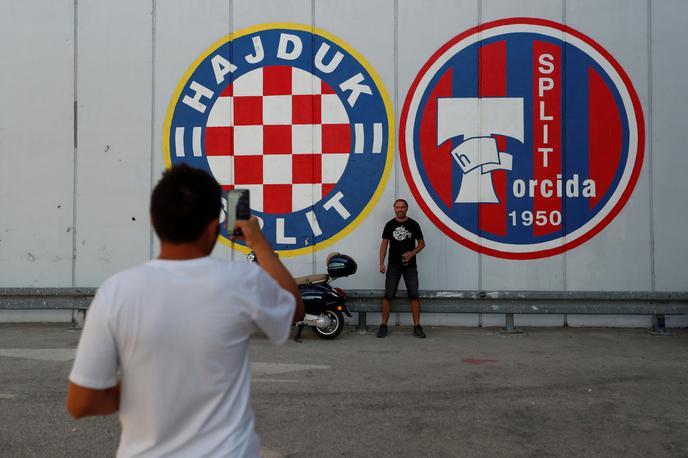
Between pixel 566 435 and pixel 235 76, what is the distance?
21.7 feet

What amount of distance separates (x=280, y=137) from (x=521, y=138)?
10.9ft

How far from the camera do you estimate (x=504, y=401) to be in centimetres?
507

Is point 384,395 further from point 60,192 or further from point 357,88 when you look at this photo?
point 60,192

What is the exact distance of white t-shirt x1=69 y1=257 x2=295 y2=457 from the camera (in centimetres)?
151

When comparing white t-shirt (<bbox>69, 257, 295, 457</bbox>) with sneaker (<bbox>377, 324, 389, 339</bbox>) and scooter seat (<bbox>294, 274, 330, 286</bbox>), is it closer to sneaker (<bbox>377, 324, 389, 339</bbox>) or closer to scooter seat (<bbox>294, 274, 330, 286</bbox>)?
scooter seat (<bbox>294, 274, 330, 286</bbox>)

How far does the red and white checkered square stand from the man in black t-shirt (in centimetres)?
113

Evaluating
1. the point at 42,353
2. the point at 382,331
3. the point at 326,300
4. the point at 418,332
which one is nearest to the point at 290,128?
the point at 326,300

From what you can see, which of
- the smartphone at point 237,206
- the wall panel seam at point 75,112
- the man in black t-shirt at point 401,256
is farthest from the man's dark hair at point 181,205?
the wall panel seam at point 75,112

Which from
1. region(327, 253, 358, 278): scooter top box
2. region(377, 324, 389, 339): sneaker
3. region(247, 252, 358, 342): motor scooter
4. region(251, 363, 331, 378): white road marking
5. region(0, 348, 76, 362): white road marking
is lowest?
region(251, 363, 331, 378): white road marking

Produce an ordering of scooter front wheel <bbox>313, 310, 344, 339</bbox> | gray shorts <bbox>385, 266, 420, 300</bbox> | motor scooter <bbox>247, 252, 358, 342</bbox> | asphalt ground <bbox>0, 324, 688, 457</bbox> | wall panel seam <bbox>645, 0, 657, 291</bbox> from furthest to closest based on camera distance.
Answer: wall panel seam <bbox>645, 0, 657, 291</bbox> < gray shorts <bbox>385, 266, 420, 300</bbox> < scooter front wheel <bbox>313, 310, 344, 339</bbox> < motor scooter <bbox>247, 252, 358, 342</bbox> < asphalt ground <bbox>0, 324, 688, 457</bbox>

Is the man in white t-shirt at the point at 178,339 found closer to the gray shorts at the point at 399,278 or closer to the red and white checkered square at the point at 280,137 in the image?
the gray shorts at the point at 399,278

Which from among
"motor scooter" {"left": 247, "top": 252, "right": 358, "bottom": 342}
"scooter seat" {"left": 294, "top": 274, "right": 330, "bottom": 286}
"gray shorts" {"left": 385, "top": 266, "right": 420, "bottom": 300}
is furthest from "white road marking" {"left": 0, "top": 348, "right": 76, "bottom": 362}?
"gray shorts" {"left": 385, "top": 266, "right": 420, "bottom": 300}

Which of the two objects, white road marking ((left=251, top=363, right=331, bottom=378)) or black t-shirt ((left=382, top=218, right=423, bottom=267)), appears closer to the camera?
white road marking ((left=251, top=363, right=331, bottom=378))

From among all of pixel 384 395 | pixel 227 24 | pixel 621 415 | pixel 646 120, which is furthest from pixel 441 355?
pixel 227 24
